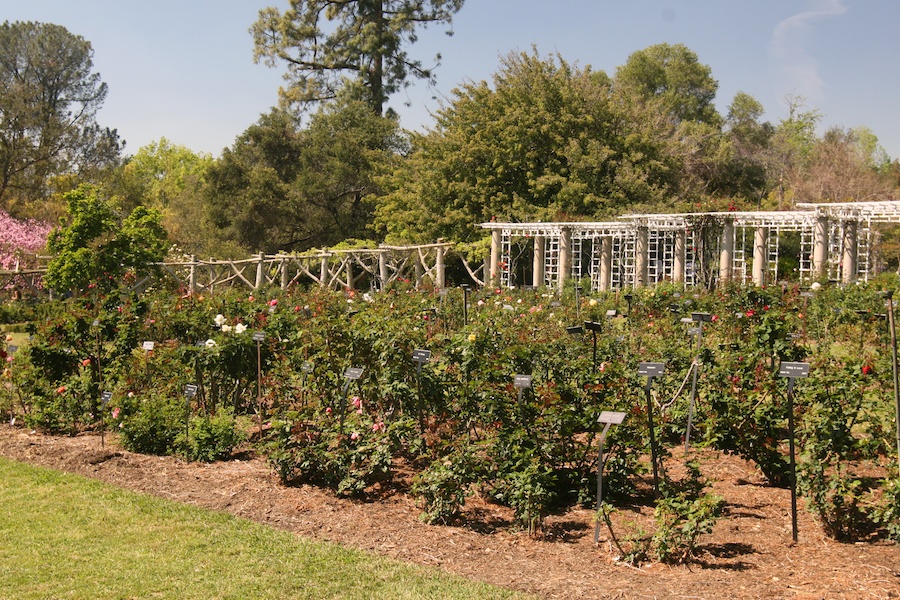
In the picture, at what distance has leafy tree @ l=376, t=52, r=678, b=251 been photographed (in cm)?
2308

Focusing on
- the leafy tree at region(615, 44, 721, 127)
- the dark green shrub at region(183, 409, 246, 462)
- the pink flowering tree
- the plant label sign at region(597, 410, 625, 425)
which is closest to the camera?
the plant label sign at region(597, 410, 625, 425)

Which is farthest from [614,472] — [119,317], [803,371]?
[119,317]

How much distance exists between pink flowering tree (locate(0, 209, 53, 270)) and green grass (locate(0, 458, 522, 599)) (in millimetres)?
20525

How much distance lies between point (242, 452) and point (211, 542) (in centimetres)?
214

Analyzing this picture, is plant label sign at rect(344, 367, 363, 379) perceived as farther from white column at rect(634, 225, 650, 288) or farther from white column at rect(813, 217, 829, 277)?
white column at rect(634, 225, 650, 288)

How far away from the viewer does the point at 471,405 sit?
5.54 m

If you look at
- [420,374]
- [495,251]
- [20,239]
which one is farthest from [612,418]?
[20,239]

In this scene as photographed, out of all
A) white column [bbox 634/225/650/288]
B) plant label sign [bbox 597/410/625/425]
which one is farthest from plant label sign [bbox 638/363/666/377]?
white column [bbox 634/225/650/288]

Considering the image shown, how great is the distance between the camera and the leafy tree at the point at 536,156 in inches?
909

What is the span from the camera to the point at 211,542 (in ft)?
16.3

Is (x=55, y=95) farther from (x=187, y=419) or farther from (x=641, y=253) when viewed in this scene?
(x=187, y=419)

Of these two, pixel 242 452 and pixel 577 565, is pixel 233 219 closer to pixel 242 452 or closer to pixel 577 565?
pixel 242 452

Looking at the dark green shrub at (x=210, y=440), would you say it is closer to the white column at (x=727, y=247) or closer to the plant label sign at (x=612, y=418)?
the plant label sign at (x=612, y=418)

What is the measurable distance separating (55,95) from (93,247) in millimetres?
30594
